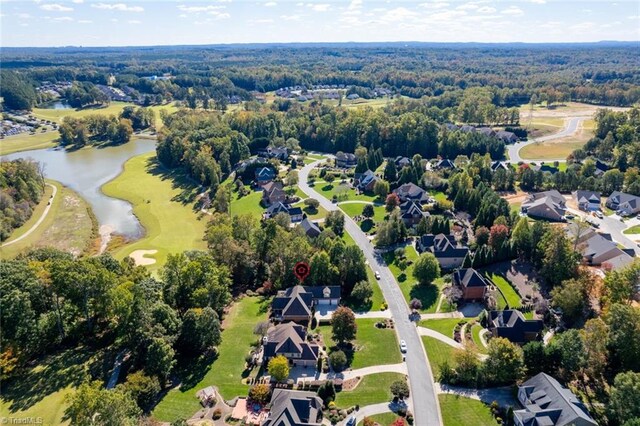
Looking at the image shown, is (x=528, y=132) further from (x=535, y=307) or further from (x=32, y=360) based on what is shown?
(x=32, y=360)

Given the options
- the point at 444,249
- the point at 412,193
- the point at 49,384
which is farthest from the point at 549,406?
the point at 412,193

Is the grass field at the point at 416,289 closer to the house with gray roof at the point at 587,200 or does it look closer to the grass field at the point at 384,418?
the grass field at the point at 384,418

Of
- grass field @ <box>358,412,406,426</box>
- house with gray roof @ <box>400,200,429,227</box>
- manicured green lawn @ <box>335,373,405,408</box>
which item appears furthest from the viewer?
house with gray roof @ <box>400,200,429,227</box>

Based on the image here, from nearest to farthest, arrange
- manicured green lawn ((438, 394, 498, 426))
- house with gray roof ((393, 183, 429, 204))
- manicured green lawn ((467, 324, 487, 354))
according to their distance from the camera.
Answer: manicured green lawn ((438, 394, 498, 426))
manicured green lawn ((467, 324, 487, 354))
house with gray roof ((393, 183, 429, 204))

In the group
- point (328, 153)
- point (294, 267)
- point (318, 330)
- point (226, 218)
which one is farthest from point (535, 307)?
A: point (328, 153)

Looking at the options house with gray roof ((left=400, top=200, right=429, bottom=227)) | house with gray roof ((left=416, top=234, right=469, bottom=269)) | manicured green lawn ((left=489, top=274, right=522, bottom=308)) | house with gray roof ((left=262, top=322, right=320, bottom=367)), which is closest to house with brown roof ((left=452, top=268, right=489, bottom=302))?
manicured green lawn ((left=489, top=274, right=522, bottom=308))

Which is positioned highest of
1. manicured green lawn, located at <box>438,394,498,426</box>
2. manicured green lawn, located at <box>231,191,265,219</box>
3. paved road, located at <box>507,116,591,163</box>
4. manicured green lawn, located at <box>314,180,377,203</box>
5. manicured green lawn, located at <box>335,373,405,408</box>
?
paved road, located at <box>507,116,591,163</box>

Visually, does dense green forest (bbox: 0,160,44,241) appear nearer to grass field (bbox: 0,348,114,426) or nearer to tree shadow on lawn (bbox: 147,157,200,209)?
tree shadow on lawn (bbox: 147,157,200,209)
